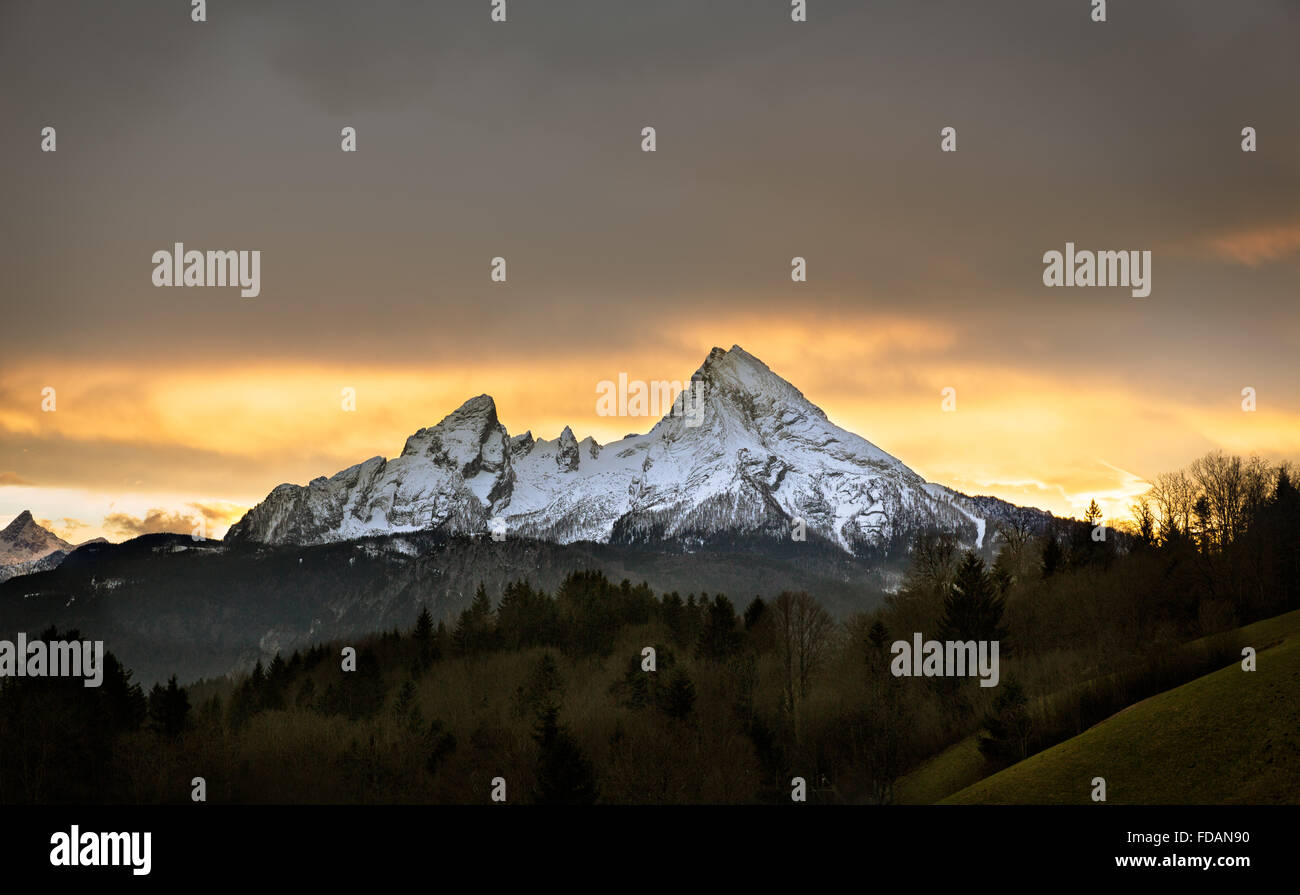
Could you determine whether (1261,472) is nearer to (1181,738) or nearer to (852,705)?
(852,705)

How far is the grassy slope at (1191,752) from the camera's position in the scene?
60.4 m

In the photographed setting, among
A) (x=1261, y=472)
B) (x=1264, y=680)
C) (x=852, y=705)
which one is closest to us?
(x=1264, y=680)

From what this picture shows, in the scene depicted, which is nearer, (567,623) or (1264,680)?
(1264,680)

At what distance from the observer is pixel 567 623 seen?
151m

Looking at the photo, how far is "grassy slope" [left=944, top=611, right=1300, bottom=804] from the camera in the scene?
198 feet

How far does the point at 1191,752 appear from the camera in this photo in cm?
6500
